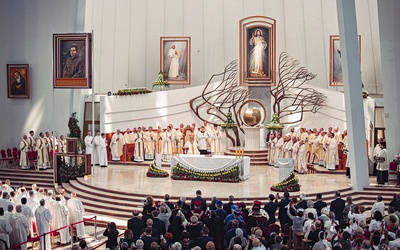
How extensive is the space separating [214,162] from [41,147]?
6.65 m

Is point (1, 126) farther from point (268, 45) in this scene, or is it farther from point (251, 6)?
point (251, 6)

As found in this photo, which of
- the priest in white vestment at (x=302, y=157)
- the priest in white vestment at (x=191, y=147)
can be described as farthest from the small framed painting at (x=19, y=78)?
the priest in white vestment at (x=302, y=157)

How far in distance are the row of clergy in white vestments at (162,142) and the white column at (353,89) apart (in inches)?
277

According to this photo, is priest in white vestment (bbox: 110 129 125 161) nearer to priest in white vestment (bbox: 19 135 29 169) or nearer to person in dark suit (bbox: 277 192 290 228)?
priest in white vestment (bbox: 19 135 29 169)

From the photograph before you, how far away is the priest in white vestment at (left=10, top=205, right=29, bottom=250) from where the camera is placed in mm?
13133

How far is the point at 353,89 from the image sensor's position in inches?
721

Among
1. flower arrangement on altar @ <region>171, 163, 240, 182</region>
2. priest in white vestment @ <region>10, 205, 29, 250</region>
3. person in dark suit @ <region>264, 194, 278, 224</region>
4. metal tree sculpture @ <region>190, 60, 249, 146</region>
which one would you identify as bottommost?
priest in white vestment @ <region>10, 205, 29, 250</region>

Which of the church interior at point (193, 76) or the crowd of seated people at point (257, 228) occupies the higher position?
the church interior at point (193, 76)

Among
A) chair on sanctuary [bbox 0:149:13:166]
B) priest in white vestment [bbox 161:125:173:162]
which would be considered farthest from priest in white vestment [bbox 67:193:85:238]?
priest in white vestment [bbox 161:125:173:162]

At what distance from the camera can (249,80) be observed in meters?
24.9

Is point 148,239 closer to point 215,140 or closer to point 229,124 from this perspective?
point 215,140

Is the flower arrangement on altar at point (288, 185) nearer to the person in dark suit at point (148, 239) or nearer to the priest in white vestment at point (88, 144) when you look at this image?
the priest in white vestment at point (88, 144)

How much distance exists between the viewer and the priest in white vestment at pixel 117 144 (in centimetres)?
2348

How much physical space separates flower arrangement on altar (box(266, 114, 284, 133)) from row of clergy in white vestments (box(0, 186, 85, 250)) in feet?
35.3
